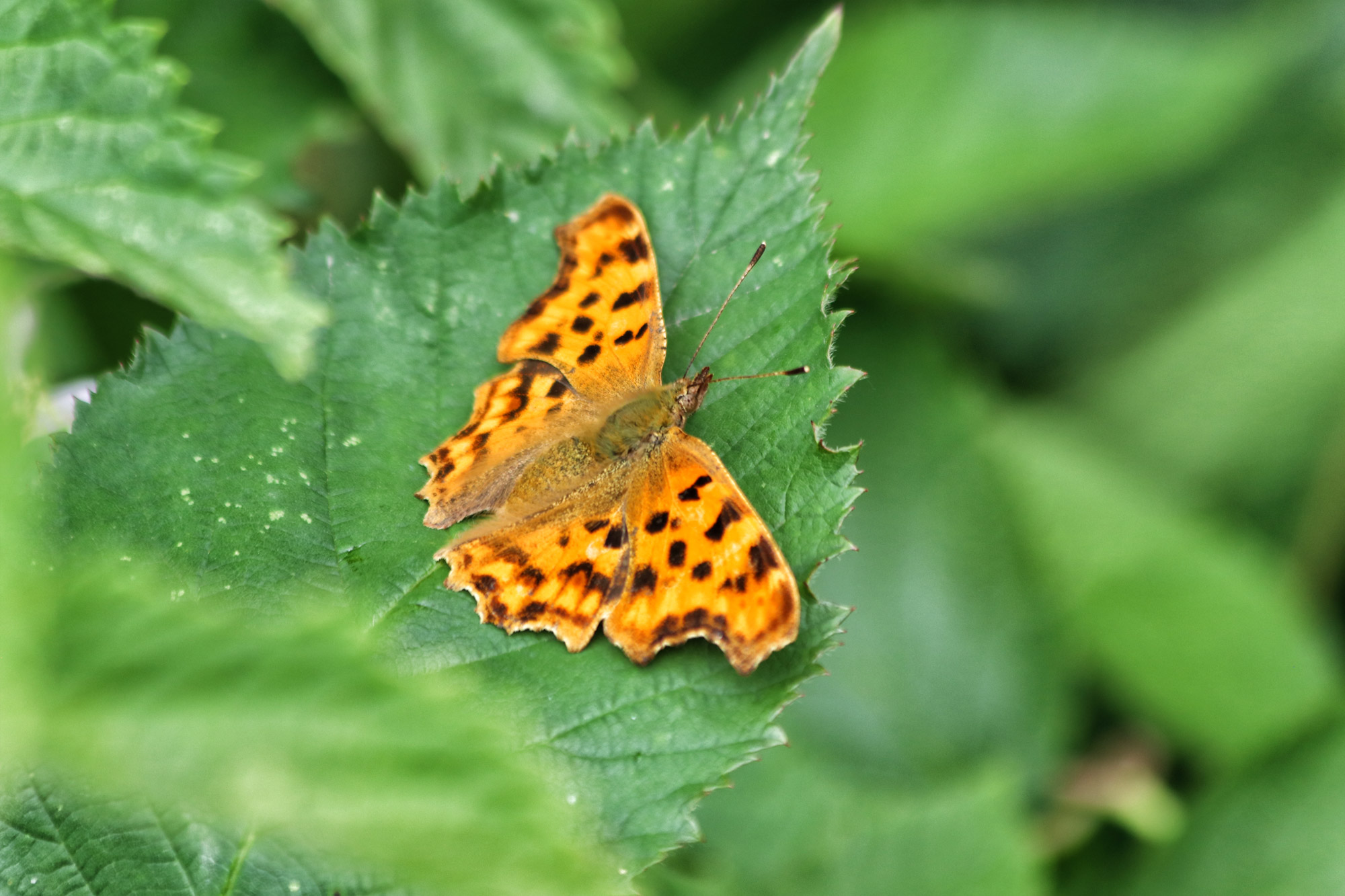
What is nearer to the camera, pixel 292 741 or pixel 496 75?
A: pixel 292 741

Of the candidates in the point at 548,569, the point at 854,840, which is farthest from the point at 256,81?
the point at 854,840

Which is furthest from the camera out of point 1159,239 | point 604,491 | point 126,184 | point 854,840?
point 1159,239

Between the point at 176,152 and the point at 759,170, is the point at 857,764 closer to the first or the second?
the point at 759,170

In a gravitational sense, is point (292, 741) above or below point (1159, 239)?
below

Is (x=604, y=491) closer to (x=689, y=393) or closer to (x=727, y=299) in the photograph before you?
(x=689, y=393)

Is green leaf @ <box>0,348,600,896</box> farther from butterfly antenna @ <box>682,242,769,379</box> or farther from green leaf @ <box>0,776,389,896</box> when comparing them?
butterfly antenna @ <box>682,242,769,379</box>

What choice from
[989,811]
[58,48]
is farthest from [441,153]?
[989,811]

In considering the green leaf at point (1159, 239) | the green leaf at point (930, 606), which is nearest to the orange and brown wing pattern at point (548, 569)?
the green leaf at point (930, 606)
